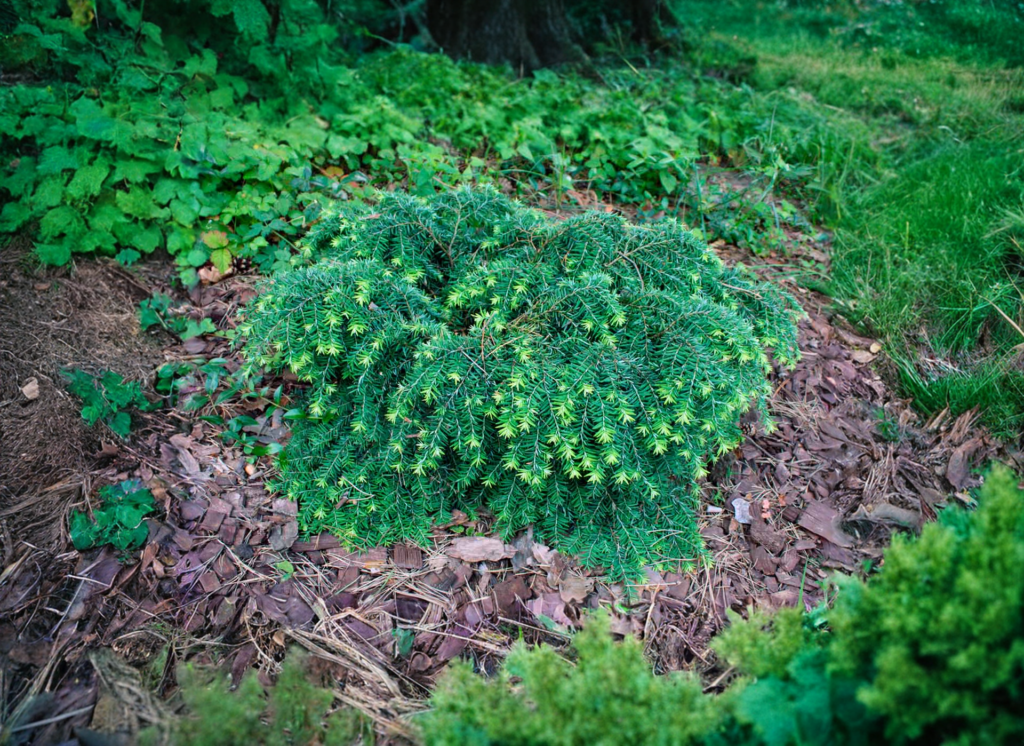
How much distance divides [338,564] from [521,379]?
3.32 ft

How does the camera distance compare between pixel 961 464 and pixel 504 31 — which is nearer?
pixel 961 464

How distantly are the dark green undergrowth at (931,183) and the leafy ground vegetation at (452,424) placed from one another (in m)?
0.04

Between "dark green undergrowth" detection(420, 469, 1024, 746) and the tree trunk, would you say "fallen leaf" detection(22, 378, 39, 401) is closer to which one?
"dark green undergrowth" detection(420, 469, 1024, 746)

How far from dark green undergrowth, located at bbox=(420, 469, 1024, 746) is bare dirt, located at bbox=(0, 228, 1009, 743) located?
66 centimetres

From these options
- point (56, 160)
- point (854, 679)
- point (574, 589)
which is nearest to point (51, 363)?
point (56, 160)

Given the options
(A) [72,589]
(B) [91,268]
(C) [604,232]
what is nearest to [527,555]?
(C) [604,232]

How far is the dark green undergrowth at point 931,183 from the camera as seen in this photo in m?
3.45

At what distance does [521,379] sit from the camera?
2.18 metres

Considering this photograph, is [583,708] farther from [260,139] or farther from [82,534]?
[260,139]

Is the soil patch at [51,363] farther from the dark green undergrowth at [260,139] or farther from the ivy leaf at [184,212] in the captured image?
the ivy leaf at [184,212]

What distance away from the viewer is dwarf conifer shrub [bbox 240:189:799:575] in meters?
2.23

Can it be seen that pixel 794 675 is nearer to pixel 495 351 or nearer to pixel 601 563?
pixel 601 563

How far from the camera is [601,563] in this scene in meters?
2.44

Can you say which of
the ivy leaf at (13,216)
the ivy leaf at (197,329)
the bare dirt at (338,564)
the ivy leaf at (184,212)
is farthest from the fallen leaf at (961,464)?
the ivy leaf at (13,216)
